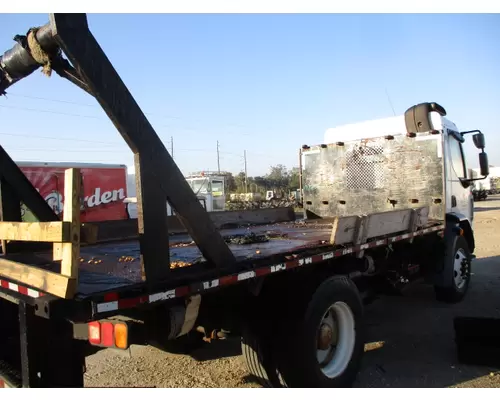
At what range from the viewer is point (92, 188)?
13.1 metres

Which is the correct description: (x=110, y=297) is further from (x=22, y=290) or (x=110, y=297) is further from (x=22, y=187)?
(x=22, y=187)

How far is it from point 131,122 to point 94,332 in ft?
4.11

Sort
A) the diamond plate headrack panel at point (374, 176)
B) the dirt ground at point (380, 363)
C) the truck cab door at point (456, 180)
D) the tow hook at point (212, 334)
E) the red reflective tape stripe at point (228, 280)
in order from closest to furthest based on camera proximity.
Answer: the red reflective tape stripe at point (228, 280), the tow hook at point (212, 334), the dirt ground at point (380, 363), the diamond plate headrack panel at point (374, 176), the truck cab door at point (456, 180)

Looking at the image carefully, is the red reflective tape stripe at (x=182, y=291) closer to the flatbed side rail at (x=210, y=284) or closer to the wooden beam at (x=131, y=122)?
the flatbed side rail at (x=210, y=284)

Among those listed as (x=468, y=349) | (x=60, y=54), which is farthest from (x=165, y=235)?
(x=468, y=349)

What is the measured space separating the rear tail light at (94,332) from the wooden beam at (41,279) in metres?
0.36

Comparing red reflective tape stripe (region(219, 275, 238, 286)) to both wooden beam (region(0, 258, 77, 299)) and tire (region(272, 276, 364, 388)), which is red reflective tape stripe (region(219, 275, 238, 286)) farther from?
wooden beam (region(0, 258, 77, 299))

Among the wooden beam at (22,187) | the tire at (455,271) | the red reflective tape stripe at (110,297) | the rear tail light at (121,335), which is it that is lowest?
the tire at (455,271)

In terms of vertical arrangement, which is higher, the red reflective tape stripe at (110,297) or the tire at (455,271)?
the red reflective tape stripe at (110,297)

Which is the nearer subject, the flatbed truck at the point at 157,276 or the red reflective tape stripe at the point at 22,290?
the flatbed truck at the point at 157,276

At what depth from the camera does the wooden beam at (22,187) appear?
3.66 meters

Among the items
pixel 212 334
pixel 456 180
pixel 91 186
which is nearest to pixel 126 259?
pixel 212 334

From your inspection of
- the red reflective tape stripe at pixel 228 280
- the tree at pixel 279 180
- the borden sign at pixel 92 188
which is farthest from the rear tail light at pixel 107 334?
the tree at pixel 279 180

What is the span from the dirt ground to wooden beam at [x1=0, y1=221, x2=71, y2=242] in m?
2.12
